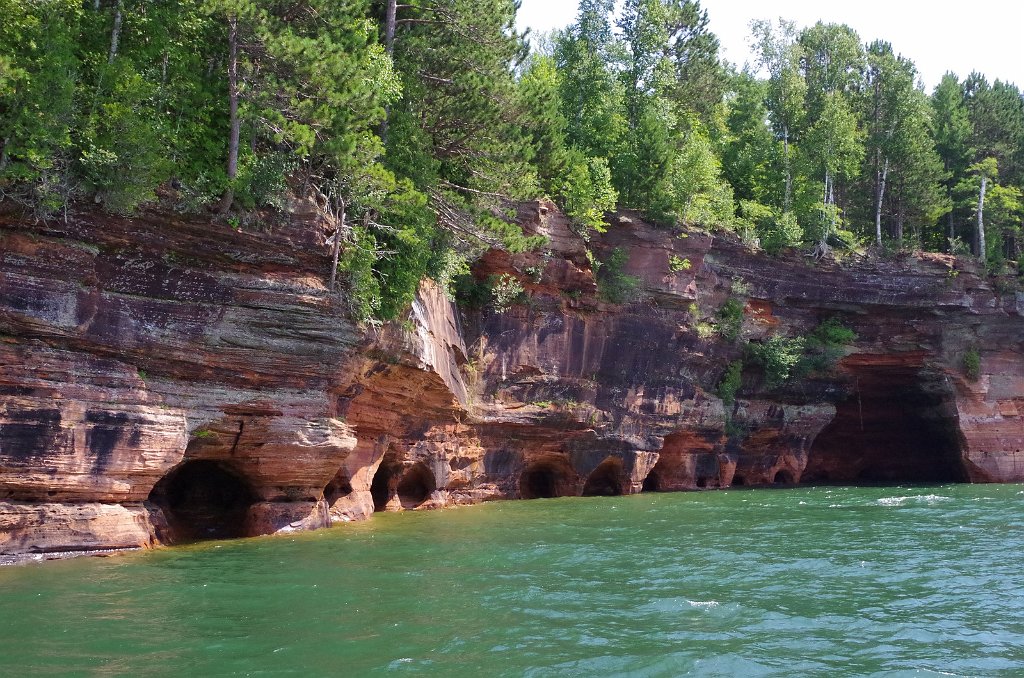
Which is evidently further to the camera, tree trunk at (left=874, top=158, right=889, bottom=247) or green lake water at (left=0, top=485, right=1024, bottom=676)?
tree trunk at (left=874, top=158, right=889, bottom=247)

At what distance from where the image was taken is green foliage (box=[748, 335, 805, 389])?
113 ft

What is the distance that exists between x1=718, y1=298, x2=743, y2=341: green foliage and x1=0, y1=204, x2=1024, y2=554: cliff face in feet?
0.65

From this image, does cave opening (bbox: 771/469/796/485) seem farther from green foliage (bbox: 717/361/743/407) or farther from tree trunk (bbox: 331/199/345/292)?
tree trunk (bbox: 331/199/345/292)

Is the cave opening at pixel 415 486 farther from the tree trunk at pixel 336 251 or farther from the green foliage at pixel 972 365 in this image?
the green foliage at pixel 972 365

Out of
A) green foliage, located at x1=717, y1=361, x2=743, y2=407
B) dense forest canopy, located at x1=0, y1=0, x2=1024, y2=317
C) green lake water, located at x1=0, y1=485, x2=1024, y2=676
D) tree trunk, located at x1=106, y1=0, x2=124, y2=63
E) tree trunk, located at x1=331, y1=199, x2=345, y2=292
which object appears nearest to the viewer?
green lake water, located at x1=0, y1=485, x2=1024, y2=676

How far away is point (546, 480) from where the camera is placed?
105 feet

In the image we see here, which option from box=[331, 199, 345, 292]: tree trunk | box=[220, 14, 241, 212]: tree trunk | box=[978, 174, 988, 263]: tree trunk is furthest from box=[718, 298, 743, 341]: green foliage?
box=[220, 14, 241, 212]: tree trunk

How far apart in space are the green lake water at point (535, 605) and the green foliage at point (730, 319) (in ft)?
52.4

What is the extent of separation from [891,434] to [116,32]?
39233mm

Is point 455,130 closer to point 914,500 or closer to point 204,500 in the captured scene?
point 204,500

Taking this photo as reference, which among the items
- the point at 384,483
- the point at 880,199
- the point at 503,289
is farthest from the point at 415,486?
the point at 880,199

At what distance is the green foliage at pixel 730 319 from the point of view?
34.0 meters

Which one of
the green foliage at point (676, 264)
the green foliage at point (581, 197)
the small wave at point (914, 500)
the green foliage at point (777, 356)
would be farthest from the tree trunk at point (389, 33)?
the green foliage at point (777, 356)

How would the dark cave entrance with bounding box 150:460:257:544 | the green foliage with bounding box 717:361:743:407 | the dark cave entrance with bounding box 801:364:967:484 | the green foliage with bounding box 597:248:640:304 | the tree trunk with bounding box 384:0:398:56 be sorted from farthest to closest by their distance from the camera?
the dark cave entrance with bounding box 801:364:967:484 → the green foliage with bounding box 717:361:743:407 → the green foliage with bounding box 597:248:640:304 → the tree trunk with bounding box 384:0:398:56 → the dark cave entrance with bounding box 150:460:257:544
